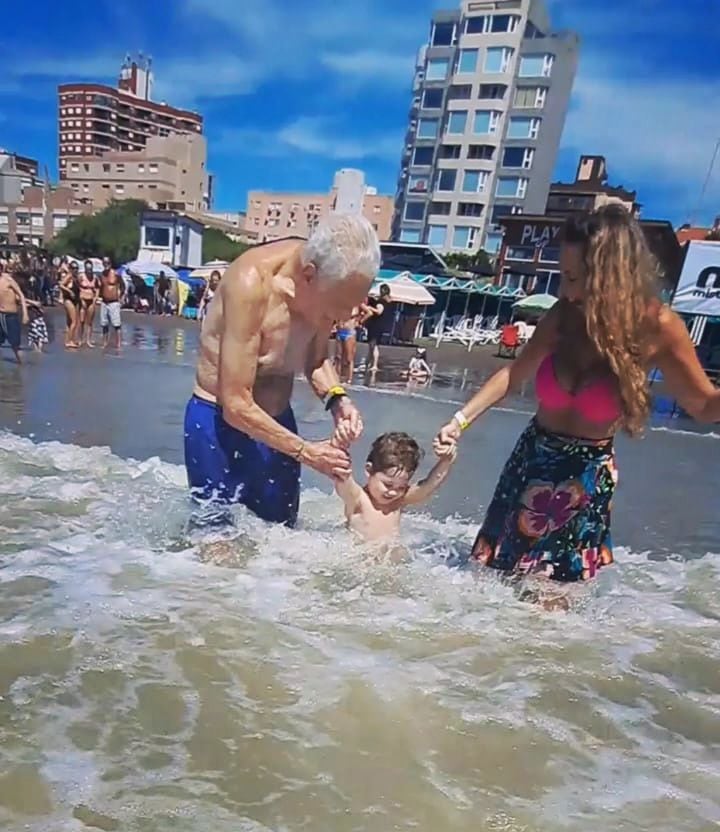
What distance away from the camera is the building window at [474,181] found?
71812mm

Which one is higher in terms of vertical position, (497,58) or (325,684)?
(497,58)

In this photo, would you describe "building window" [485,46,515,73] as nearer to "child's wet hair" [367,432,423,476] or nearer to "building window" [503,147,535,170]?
"building window" [503,147,535,170]

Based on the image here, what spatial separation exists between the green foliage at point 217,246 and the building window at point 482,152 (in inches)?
1008

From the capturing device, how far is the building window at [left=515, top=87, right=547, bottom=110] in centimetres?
7206

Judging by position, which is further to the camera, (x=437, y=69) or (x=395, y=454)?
(x=437, y=69)

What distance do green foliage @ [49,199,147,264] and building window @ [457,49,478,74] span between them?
37490 mm

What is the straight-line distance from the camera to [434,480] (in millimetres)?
3584

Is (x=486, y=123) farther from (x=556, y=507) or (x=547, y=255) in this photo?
(x=556, y=507)

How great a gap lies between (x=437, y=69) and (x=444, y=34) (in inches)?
169

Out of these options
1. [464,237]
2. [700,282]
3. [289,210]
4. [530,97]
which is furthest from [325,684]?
[289,210]

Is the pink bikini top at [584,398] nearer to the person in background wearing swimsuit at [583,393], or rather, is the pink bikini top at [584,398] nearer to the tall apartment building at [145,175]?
the person in background wearing swimsuit at [583,393]

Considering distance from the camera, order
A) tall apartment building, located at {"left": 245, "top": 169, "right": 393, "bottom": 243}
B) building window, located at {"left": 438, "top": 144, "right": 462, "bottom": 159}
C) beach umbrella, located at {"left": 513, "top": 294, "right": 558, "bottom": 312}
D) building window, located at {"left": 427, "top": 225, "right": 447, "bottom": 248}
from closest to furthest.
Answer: beach umbrella, located at {"left": 513, "top": 294, "right": 558, "bottom": 312} → building window, located at {"left": 427, "top": 225, "right": 447, "bottom": 248} → building window, located at {"left": 438, "top": 144, "right": 462, "bottom": 159} → tall apartment building, located at {"left": 245, "top": 169, "right": 393, "bottom": 243}

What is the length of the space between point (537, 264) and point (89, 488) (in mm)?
46327

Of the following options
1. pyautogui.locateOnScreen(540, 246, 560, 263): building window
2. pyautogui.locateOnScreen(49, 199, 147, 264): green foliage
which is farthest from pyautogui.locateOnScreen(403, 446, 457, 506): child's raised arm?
pyautogui.locateOnScreen(49, 199, 147, 264): green foliage
